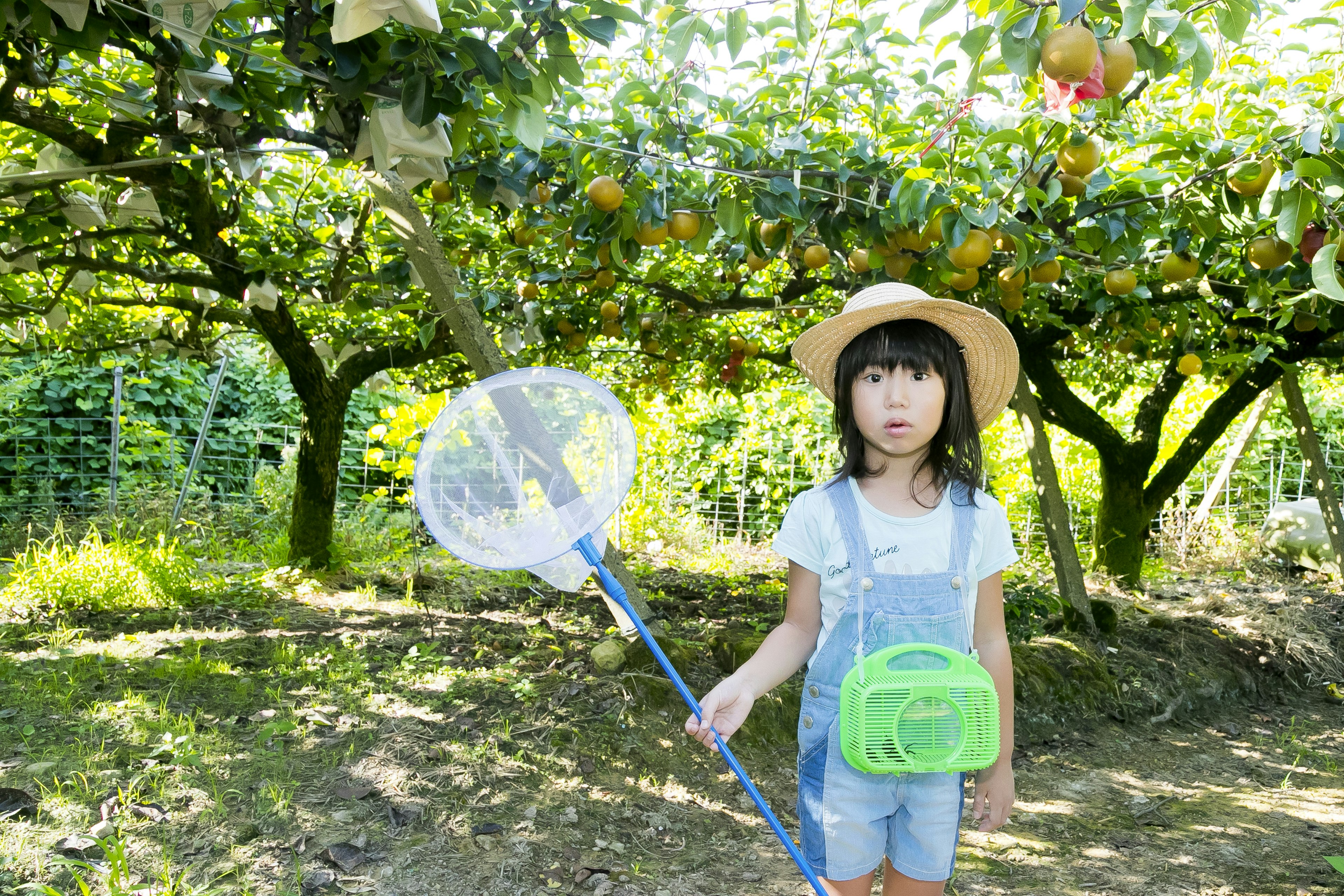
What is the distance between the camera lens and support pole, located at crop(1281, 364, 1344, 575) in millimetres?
4992

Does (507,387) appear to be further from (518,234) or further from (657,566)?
(657,566)

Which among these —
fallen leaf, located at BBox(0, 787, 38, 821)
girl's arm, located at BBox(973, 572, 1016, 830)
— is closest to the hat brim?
girl's arm, located at BBox(973, 572, 1016, 830)

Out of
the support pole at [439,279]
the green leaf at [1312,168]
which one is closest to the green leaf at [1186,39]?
the green leaf at [1312,168]

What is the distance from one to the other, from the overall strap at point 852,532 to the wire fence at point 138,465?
4.83 metres

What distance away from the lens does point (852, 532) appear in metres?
1.34

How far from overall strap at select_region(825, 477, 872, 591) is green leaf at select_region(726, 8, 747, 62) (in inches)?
32.4

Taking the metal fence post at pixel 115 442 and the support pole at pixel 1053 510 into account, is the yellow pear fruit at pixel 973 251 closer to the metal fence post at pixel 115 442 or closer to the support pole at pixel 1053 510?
the support pole at pixel 1053 510

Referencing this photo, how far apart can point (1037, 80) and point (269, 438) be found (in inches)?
309

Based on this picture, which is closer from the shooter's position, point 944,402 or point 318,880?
point 944,402

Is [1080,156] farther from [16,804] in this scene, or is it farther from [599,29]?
[16,804]

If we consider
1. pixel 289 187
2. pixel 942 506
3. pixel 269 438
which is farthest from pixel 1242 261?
pixel 269 438

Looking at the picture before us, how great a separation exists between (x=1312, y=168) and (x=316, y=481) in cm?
464

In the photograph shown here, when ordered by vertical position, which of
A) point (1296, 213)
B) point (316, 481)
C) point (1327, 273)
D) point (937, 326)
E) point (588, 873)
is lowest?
point (588, 873)

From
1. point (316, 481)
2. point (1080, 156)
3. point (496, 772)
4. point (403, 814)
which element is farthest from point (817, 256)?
point (316, 481)
